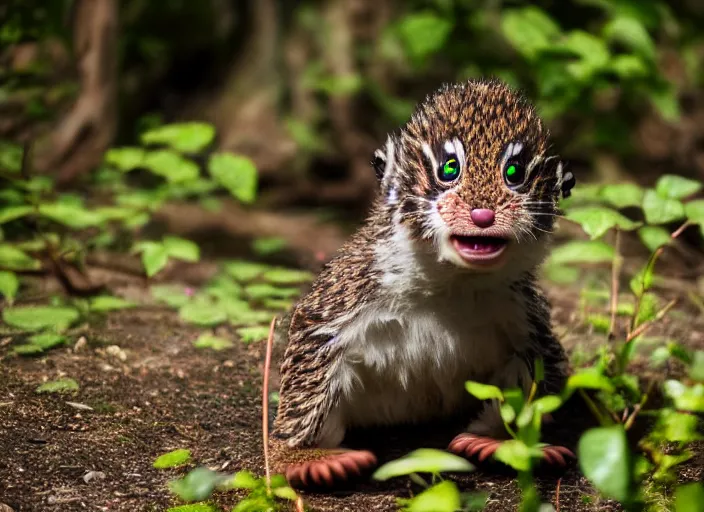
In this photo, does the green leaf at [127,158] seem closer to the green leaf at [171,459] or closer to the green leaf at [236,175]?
the green leaf at [236,175]

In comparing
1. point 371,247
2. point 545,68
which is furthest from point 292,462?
point 545,68

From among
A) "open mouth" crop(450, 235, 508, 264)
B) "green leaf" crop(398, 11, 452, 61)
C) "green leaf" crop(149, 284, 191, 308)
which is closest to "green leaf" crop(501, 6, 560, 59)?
"green leaf" crop(398, 11, 452, 61)

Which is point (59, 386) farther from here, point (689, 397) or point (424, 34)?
point (424, 34)

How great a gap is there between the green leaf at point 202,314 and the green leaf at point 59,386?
0.73 meters

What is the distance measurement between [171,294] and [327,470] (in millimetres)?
2096

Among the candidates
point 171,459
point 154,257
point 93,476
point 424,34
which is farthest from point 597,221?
point 424,34

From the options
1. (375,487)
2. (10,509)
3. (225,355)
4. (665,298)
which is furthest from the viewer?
(665,298)

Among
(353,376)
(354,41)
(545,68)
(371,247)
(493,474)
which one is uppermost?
(354,41)

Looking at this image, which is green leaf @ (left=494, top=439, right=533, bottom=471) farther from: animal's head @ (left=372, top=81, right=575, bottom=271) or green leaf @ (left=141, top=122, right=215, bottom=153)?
green leaf @ (left=141, top=122, right=215, bottom=153)

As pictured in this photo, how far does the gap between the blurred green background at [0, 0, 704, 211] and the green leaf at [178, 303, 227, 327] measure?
1.92m

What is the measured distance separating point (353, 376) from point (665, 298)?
255cm

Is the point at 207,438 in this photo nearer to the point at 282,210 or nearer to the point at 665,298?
the point at 665,298

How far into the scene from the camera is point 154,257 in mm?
4234

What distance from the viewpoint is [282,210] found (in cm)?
708
